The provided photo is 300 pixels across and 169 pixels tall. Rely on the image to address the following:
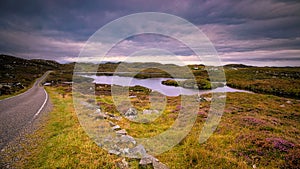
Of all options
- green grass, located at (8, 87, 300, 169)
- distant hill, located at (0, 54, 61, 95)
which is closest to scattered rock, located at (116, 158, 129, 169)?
green grass, located at (8, 87, 300, 169)

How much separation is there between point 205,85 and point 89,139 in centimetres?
6844

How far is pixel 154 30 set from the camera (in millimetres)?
18219

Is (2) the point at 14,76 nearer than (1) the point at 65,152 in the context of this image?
No

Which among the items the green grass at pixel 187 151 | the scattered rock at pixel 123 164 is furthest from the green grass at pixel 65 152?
the scattered rock at pixel 123 164

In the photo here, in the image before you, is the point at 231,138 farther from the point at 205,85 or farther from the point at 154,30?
the point at 205,85

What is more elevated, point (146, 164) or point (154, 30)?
point (154, 30)

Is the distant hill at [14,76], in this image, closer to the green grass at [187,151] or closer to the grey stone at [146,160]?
the green grass at [187,151]

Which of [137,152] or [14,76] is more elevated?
[14,76]

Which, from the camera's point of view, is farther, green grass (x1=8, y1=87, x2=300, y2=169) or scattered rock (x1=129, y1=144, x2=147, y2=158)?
scattered rock (x1=129, y1=144, x2=147, y2=158)

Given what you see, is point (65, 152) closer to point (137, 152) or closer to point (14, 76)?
point (137, 152)

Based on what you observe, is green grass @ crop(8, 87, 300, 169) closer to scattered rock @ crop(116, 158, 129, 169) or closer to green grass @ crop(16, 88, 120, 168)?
green grass @ crop(16, 88, 120, 168)

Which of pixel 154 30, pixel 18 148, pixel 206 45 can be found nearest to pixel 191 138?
pixel 206 45

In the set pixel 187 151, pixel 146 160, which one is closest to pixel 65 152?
pixel 146 160

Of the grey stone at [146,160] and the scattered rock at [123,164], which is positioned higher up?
the grey stone at [146,160]
